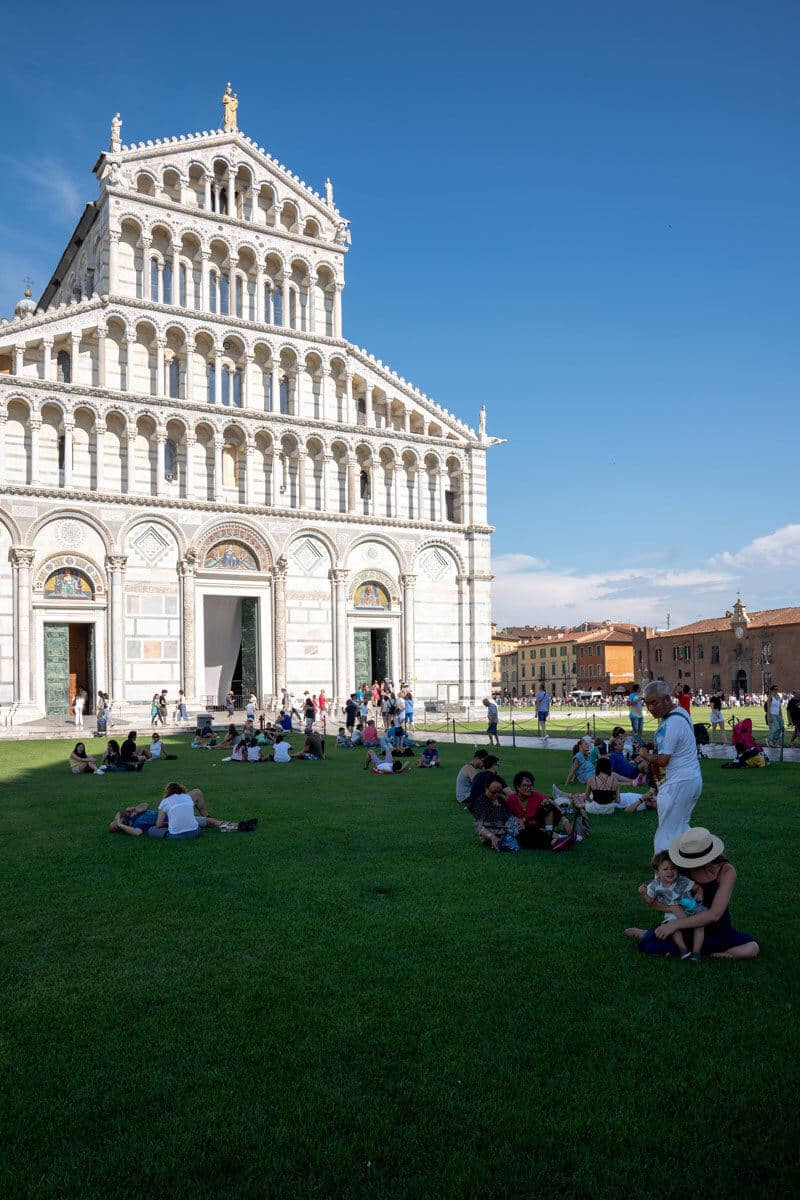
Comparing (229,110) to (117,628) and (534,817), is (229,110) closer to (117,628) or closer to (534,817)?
(117,628)

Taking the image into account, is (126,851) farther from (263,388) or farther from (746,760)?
(263,388)

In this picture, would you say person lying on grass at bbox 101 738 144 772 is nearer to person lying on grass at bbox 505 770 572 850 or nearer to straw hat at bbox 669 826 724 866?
person lying on grass at bbox 505 770 572 850

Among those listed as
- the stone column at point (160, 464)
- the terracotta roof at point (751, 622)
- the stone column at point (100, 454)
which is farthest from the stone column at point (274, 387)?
the terracotta roof at point (751, 622)

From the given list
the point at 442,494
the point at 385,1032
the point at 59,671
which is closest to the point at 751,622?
the point at 442,494

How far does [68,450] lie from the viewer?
33.1 meters

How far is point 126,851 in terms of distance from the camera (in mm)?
10672

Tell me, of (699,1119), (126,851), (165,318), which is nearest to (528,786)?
(126,851)

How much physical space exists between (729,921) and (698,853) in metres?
A: 0.59

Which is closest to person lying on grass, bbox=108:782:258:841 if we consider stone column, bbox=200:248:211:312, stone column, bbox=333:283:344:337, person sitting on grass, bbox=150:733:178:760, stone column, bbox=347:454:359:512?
person sitting on grass, bbox=150:733:178:760

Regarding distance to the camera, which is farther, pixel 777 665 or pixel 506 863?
pixel 777 665

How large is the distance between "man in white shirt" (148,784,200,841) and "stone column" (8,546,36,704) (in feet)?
73.5

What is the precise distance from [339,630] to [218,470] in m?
8.52

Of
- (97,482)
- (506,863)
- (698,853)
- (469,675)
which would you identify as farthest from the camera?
(469,675)

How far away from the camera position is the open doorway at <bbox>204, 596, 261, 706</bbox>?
→ 37.7m
